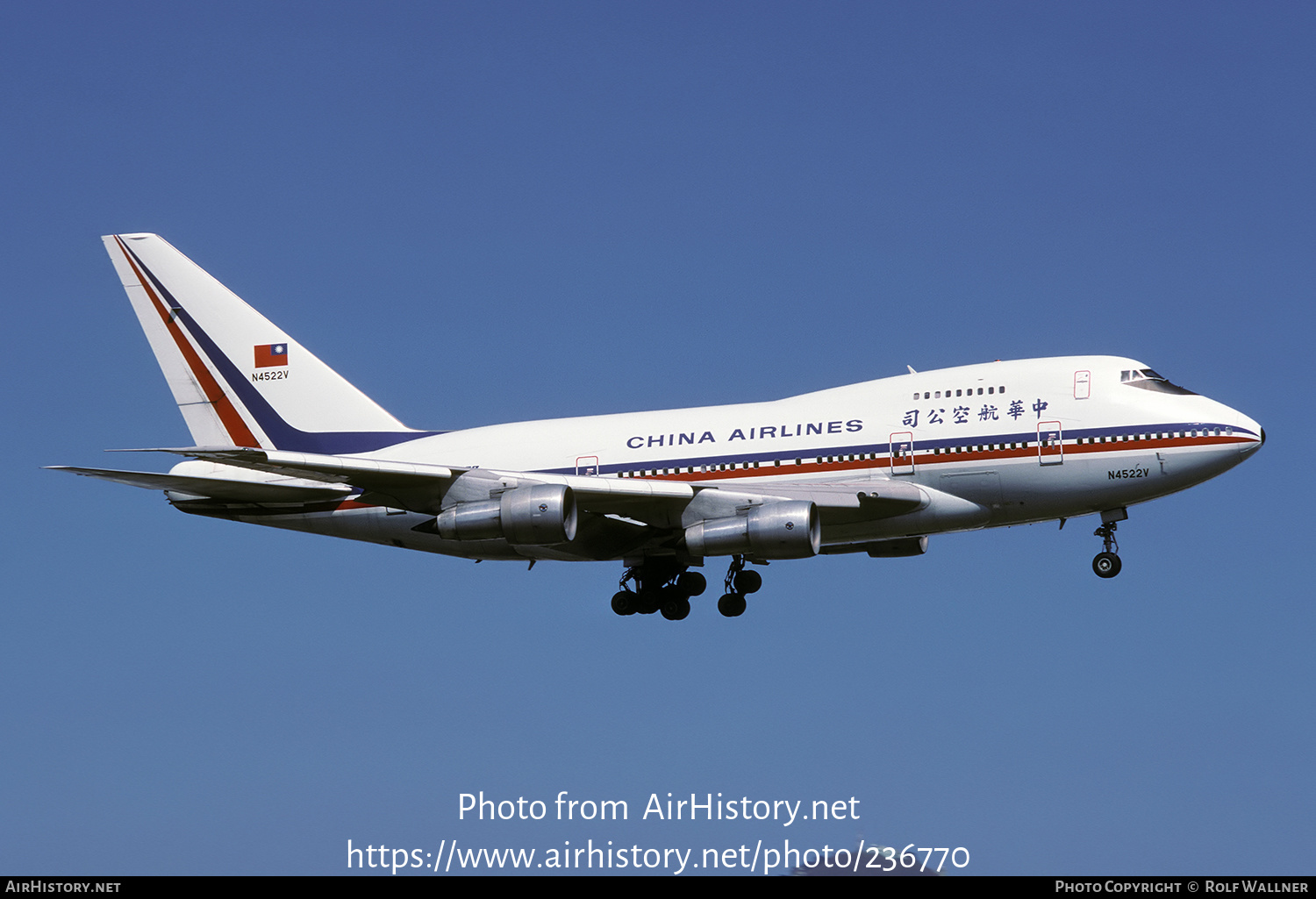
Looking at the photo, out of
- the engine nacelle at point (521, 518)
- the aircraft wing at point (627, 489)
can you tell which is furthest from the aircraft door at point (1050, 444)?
the engine nacelle at point (521, 518)

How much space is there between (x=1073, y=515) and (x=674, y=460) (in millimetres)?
11064

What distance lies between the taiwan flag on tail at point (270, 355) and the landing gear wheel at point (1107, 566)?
84.8ft

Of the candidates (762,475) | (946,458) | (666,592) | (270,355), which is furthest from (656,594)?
(270,355)

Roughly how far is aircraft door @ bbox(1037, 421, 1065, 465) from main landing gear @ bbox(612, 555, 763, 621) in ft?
32.2

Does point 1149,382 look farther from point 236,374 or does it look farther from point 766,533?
point 236,374

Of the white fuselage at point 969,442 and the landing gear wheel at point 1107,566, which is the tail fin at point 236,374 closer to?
the white fuselage at point 969,442

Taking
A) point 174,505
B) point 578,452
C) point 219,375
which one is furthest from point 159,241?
point 578,452

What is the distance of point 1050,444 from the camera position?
43.6 metres

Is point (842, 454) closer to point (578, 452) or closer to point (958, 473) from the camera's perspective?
point (958, 473)

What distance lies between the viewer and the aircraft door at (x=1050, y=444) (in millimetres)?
43531

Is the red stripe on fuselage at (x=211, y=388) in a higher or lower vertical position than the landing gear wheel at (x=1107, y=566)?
higher

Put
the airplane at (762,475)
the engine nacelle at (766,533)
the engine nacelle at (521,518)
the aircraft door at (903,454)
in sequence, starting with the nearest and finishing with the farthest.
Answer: the engine nacelle at (766,533) → the engine nacelle at (521,518) → the airplane at (762,475) → the aircraft door at (903,454)

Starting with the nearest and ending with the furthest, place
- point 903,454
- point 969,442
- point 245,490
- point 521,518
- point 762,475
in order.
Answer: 1. point 521,518
2. point 969,442
3. point 903,454
4. point 762,475
5. point 245,490

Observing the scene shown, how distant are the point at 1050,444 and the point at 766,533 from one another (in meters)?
8.12
